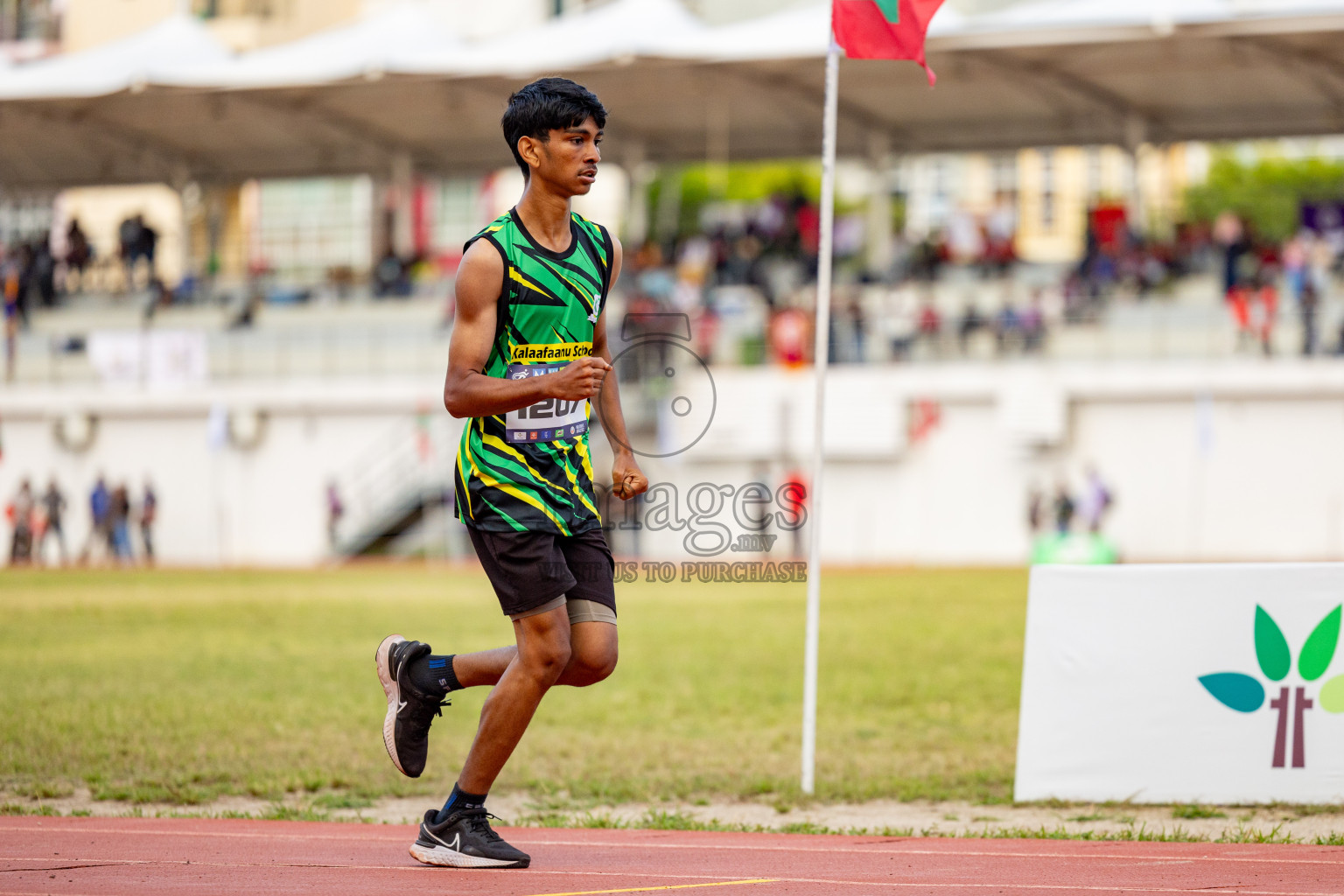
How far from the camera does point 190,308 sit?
118 feet

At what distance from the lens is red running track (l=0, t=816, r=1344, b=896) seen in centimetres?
524

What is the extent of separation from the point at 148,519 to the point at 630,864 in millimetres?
29558

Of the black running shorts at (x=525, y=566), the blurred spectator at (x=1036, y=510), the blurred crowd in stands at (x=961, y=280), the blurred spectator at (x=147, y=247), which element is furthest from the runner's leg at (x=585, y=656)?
the blurred spectator at (x=147, y=247)

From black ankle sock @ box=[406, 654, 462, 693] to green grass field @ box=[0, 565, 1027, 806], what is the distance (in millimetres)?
2250

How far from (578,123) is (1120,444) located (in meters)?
25.3

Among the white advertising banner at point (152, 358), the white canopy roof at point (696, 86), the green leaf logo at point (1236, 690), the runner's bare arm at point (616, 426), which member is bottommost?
the green leaf logo at point (1236, 690)

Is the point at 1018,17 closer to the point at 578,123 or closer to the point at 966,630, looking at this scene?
the point at 966,630

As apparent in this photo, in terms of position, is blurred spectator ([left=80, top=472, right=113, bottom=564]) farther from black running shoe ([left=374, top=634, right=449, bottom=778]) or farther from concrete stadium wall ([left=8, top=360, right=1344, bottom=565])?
black running shoe ([left=374, top=634, right=449, bottom=778])

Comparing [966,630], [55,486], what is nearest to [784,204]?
[55,486]

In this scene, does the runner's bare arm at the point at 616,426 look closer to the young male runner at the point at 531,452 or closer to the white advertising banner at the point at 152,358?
the young male runner at the point at 531,452

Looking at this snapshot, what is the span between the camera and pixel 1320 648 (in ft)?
23.9

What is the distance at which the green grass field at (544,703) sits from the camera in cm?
837

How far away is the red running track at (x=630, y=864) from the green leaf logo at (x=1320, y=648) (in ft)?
4.02

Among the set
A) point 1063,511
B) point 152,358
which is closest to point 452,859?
point 1063,511
